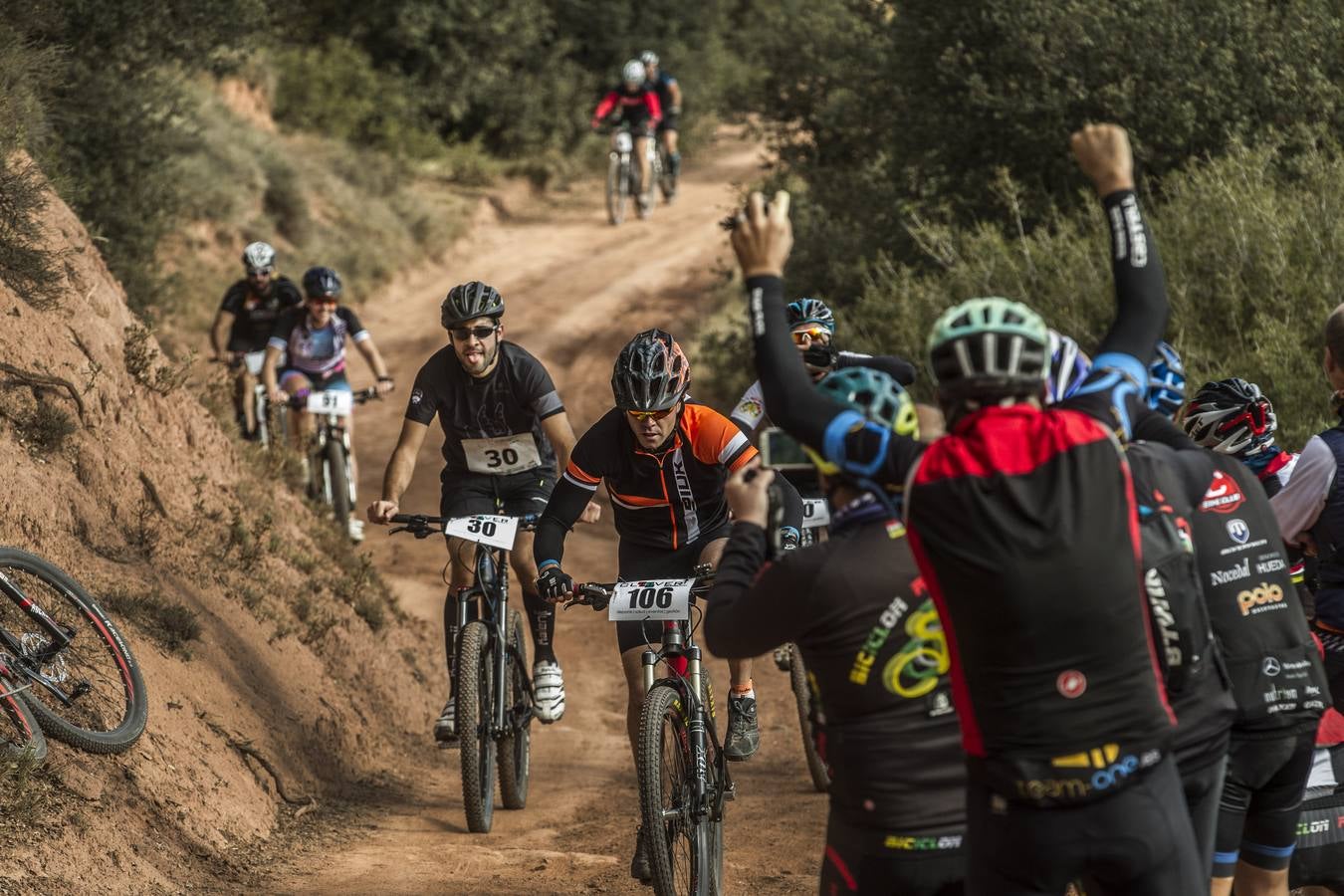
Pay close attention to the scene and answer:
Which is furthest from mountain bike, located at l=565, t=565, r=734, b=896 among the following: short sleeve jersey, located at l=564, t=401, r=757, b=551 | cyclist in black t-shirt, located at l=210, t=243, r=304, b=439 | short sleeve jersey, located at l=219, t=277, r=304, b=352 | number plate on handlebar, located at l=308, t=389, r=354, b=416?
short sleeve jersey, located at l=219, t=277, r=304, b=352

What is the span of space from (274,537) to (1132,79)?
33.0 ft

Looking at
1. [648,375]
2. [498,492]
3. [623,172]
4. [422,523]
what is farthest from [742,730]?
[623,172]

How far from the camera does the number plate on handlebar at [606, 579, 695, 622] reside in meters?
6.34

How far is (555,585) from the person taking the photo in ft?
A: 21.7

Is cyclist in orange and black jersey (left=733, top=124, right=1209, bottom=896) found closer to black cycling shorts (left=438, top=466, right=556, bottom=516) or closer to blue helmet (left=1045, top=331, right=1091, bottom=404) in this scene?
blue helmet (left=1045, top=331, right=1091, bottom=404)

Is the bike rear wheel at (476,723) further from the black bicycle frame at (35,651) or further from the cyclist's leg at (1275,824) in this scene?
the cyclist's leg at (1275,824)

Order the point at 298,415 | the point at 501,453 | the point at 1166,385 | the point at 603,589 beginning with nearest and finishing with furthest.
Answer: the point at 1166,385
the point at 603,589
the point at 501,453
the point at 298,415

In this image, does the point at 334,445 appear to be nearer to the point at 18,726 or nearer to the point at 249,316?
the point at 249,316

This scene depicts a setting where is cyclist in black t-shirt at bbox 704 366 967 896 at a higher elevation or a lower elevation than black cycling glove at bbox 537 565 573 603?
lower

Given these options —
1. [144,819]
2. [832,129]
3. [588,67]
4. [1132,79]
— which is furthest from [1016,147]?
[588,67]

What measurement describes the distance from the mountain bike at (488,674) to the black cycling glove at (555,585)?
3.72ft

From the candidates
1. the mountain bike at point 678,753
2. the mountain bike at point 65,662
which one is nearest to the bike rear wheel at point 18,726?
the mountain bike at point 65,662

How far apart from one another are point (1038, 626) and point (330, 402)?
10094 mm

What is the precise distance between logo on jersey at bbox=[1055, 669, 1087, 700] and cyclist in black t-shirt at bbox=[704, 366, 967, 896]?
0.41m
